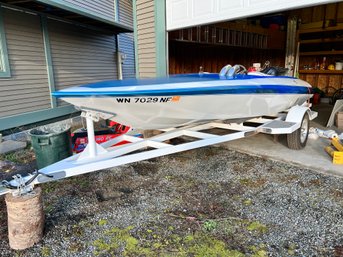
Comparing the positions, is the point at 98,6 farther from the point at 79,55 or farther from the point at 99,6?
the point at 79,55

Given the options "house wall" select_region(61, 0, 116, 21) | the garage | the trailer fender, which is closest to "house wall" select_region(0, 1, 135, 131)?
"house wall" select_region(61, 0, 116, 21)

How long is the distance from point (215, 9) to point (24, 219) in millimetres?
4542

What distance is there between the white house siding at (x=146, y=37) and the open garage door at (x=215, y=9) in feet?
1.56

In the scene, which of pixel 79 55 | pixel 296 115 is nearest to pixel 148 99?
pixel 296 115

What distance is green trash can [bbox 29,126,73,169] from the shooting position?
362cm

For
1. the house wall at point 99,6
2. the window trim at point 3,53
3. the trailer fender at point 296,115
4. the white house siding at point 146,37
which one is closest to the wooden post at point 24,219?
the trailer fender at point 296,115

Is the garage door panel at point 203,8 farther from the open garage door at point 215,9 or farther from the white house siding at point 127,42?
the white house siding at point 127,42

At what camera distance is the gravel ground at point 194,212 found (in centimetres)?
229

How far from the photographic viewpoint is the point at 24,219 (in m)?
2.25

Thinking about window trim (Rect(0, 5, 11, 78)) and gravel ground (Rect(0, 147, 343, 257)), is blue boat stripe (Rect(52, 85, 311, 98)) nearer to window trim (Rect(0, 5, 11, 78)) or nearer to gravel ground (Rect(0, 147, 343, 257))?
gravel ground (Rect(0, 147, 343, 257))

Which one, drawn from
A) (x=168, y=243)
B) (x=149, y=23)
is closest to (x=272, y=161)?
(x=168, y=243)

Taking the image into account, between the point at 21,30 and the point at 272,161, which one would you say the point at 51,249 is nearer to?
the point at 272,161

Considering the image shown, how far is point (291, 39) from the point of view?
11.2 m

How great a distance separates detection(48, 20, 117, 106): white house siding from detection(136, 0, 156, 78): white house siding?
2072 mm
